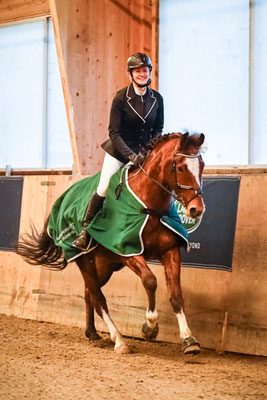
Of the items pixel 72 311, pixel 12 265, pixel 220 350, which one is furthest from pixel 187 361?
pixel 12 265

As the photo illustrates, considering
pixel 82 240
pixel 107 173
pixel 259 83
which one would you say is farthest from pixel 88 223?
pixel 259 83

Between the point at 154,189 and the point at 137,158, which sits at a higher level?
the point at 137,158

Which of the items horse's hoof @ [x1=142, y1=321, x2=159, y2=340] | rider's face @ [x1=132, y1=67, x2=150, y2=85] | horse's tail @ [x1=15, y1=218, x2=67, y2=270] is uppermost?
rider's face @ [x1=132, y1=67, x2=150, y2=85]

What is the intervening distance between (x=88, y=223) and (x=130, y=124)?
2.98 feet

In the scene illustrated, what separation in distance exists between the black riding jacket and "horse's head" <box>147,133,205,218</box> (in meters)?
0.43

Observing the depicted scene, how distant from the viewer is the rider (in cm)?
548

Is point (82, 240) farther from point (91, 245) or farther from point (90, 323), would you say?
point (90, 323)

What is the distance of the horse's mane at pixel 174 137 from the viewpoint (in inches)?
198

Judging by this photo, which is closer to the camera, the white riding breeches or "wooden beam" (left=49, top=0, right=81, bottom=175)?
the white riding breeches

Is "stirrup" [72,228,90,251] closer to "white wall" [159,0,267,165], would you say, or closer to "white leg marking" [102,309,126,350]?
"white leg marking" [102,309,126,350]

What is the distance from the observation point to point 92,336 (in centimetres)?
626

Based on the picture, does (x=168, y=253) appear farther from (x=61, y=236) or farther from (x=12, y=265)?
(x=12, y=265)

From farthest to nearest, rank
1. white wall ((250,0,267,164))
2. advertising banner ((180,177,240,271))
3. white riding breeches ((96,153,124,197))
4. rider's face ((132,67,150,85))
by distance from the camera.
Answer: white wall ((250,0,267,164)), advertising banner ((180,177,240,271)), white riding breeches ((96,153,124,197)), rider's face ((132,67,150,85))

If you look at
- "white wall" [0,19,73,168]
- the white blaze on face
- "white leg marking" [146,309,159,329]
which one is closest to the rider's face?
the white blaze on face
